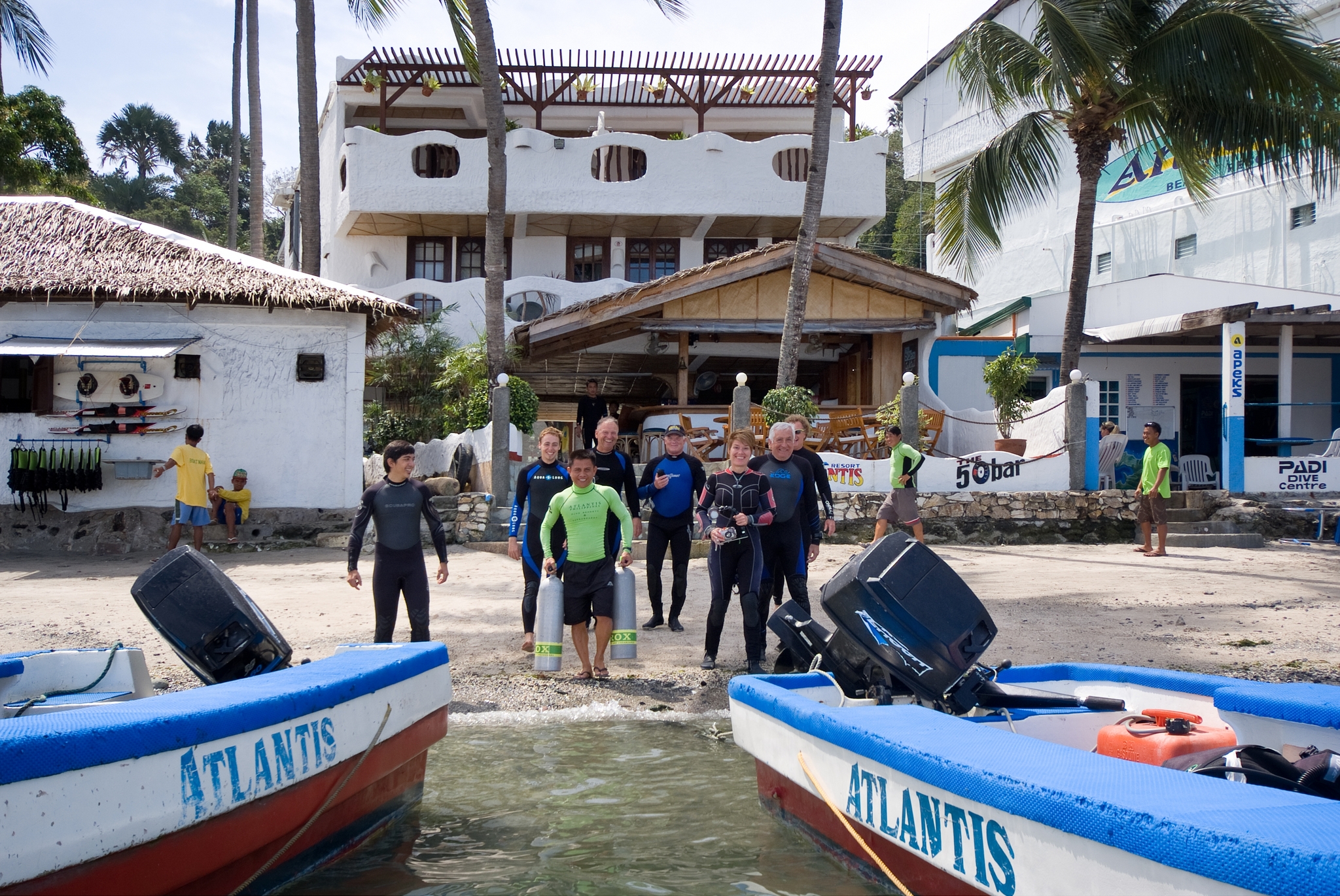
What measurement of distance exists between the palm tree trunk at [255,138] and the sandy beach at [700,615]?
10.8 meters

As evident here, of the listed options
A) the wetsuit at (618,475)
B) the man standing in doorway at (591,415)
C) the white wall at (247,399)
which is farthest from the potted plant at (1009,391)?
the white wall at (247,399)

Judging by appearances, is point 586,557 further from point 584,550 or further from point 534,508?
point 534,508

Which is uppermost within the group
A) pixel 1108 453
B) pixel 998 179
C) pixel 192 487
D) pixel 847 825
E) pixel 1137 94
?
pixel 1137 94

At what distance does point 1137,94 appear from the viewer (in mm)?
16172

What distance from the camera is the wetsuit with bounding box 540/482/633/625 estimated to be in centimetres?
770

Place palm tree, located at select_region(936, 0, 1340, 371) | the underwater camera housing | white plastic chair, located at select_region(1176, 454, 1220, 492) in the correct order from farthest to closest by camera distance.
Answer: white plastic chair, located at select_region(1176, 454, 1220, 492) → palm tree, located at select_region(936, 0, 1340, 371) → the underwater camera housing

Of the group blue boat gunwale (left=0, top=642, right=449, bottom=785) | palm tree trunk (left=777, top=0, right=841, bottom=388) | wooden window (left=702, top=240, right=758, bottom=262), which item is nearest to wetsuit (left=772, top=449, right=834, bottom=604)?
blue boat gunwale (left=0, top=642, right=449, bottom=785)

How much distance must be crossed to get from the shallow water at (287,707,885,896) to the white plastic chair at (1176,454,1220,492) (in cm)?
1682

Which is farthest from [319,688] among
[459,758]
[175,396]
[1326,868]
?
[175,396]

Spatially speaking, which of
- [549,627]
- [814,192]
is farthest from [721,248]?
[549,627]

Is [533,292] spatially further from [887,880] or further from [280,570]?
[887,880]

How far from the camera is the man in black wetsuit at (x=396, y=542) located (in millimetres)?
7406

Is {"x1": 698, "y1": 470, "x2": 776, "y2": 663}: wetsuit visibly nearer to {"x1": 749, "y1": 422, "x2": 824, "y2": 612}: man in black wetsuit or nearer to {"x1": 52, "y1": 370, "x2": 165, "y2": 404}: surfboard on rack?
{"x1": 749, "y1": 422, "x2": 824, "y2": 612}: man in black wetsuit

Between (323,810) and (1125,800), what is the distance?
3.17 metres
